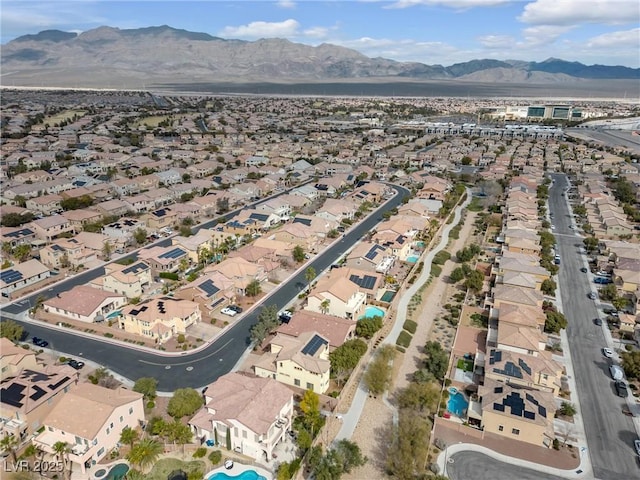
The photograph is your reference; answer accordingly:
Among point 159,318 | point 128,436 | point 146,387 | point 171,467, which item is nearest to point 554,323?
point 171,467

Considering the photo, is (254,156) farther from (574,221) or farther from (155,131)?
(574,221)

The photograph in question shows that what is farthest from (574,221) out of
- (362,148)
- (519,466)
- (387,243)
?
(362,148)

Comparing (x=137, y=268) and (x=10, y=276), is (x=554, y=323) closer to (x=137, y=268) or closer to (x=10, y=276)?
(x=137, y=268)

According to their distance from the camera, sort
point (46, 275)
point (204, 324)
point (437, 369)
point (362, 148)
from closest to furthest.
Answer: point (437, 369) < point (204, 324) < point (46, 275) < point (362, 148)

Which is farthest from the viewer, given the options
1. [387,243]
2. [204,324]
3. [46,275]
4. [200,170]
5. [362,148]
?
[362,148]

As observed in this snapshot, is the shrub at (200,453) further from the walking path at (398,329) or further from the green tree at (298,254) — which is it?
the green tree at (298,254)

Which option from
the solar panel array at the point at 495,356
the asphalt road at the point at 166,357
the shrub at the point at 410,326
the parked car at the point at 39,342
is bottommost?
the asphalt road at the point at 166,357

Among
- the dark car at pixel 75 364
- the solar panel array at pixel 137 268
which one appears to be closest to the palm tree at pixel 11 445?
the dark car at pixel 75 364

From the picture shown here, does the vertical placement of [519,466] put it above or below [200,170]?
below
